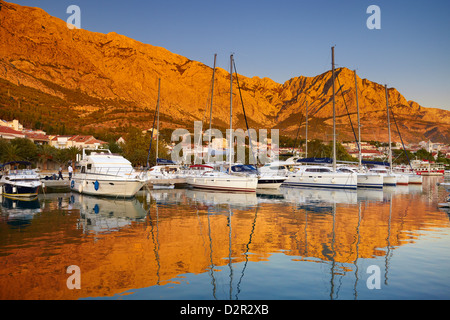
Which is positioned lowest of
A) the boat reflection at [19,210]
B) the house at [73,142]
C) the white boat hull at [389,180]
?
the boat reflection at [19,210]

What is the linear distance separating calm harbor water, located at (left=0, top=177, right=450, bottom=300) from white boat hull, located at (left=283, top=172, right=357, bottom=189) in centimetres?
1670

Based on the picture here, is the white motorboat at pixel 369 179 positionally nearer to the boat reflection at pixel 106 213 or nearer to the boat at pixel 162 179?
the boat at pixel 162 179

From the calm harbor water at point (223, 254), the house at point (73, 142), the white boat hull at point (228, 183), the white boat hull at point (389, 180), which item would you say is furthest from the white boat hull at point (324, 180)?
the house at point (73, 142)

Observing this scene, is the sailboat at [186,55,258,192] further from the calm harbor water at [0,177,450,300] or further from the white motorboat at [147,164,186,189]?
the calm harbor water at [0,177,450,300]

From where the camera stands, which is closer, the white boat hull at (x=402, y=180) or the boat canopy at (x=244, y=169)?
the boat canopy at (x=244, y=169)

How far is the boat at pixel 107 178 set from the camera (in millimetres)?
29797

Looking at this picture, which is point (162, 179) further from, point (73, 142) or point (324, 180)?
point (73, 142)

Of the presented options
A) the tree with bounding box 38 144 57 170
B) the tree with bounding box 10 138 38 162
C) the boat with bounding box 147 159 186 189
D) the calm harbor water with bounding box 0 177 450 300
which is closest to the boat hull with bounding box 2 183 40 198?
the calm harbor water with bounding box 0 177 450 300

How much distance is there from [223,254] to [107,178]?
19.7 m

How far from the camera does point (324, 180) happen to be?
4231cm

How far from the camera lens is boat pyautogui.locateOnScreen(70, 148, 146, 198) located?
97.8 feet

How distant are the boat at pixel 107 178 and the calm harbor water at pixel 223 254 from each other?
612cm

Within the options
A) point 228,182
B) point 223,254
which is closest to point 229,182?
point 228,182
